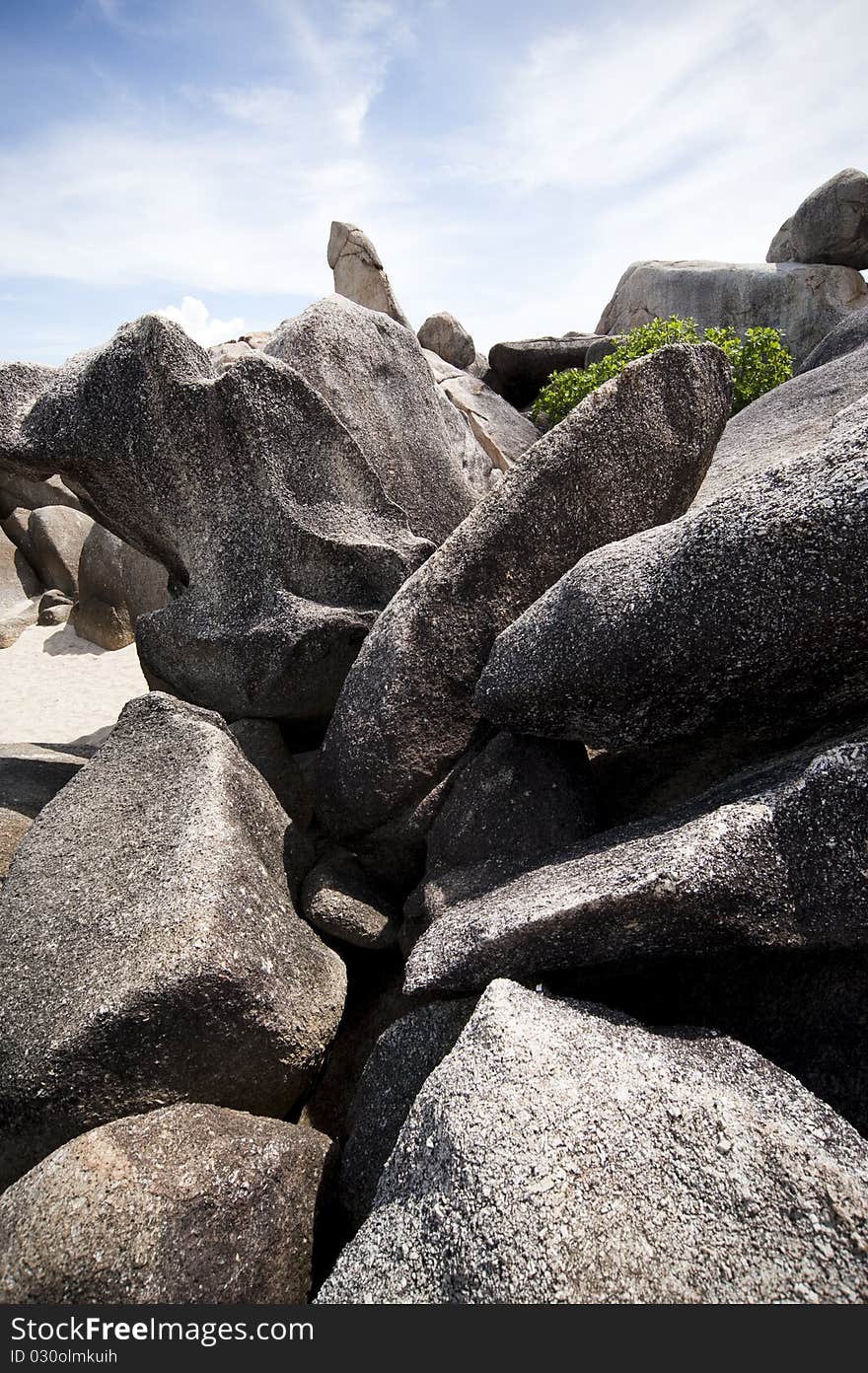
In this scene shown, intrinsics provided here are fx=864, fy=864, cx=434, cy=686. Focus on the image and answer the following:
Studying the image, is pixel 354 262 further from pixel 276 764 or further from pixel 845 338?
pixel 276 764

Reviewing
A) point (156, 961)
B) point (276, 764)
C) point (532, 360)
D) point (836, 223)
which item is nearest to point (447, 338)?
point (532, 360)

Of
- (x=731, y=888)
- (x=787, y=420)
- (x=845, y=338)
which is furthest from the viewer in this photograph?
(x=845, y=338)

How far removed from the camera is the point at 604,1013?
2.26 meters

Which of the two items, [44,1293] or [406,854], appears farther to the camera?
[406,854]

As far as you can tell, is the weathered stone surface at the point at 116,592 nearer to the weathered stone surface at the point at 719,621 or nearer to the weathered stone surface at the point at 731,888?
the weathered stone surface at the point at 719,621

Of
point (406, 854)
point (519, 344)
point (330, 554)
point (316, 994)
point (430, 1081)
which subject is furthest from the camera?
point (519, 344)

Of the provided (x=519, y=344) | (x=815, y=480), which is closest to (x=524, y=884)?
(x=815, y=480)

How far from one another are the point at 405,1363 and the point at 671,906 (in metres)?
1.13

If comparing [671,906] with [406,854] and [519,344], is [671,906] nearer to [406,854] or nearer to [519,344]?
[406,854]

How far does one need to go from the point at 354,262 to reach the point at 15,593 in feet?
24.5

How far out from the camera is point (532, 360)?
15.8 m

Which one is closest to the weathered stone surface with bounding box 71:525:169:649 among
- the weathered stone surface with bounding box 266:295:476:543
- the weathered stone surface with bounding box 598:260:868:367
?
the weathered stone surface with bounding box 266:295:476:543

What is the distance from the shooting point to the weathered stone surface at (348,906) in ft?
10.8

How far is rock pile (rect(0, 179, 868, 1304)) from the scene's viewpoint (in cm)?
188
